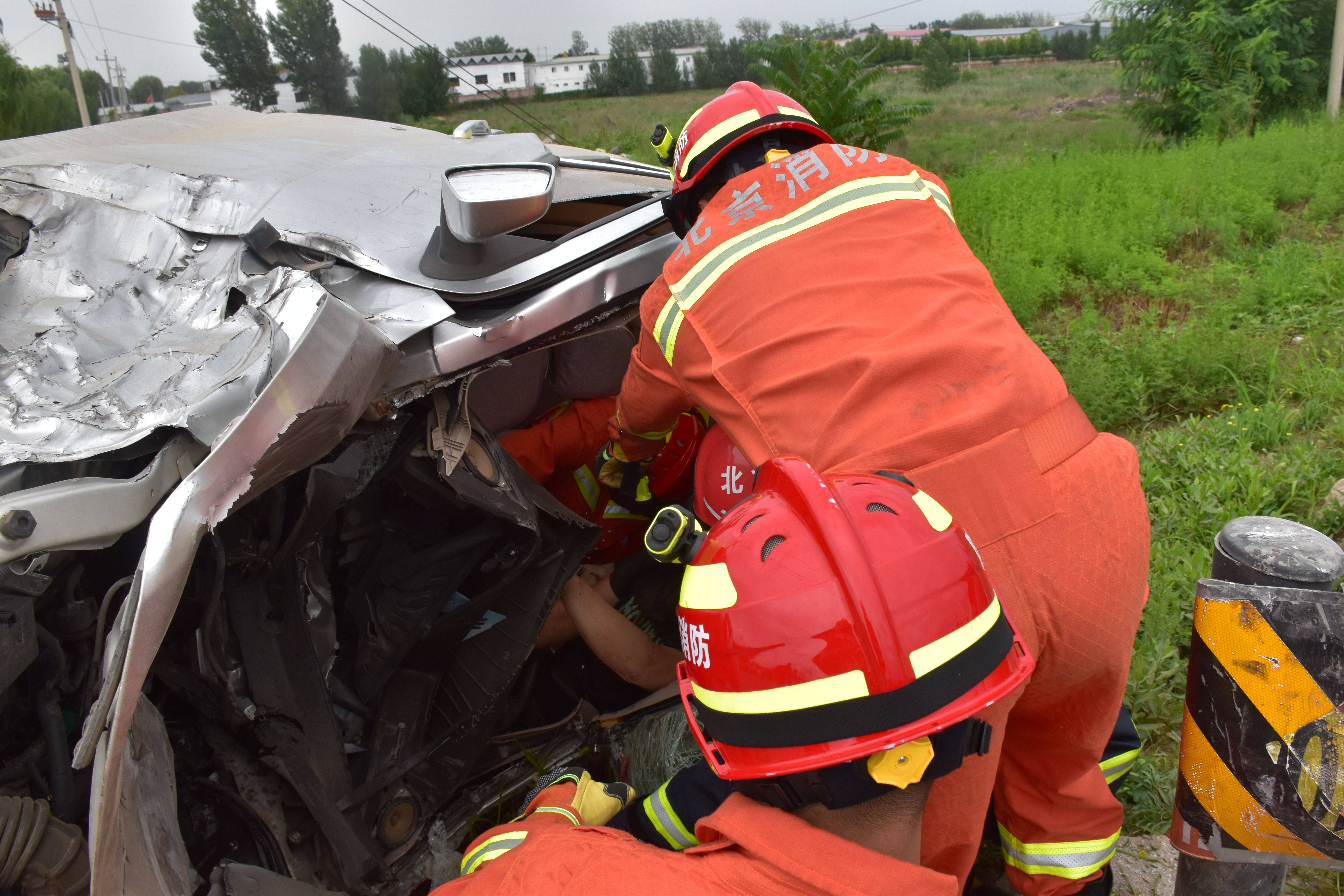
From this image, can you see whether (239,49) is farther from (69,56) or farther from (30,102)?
(30,102)

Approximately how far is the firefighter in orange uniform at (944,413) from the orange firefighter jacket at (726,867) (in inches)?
19.9

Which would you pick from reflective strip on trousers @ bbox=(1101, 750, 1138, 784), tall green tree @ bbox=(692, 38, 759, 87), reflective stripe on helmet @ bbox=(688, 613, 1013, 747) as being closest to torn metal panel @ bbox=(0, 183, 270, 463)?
reflective stripe on helmet @ bbox=(688, 613, 1013, 747)

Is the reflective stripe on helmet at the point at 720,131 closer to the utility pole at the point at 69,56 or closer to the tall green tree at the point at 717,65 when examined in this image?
the utility pole at the point at 69,56

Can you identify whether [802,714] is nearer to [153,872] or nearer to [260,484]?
[260,484]

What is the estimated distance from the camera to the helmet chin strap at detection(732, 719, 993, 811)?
122 cm

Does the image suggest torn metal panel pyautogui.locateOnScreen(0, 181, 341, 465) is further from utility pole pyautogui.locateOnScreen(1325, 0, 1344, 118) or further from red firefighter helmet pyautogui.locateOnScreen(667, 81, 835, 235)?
utility pole pyautogui.locateOnScreen(1325, 0, 1344, 118)

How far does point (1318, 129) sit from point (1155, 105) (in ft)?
20.6

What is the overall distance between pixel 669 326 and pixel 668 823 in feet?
3.48

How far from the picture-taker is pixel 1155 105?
13.2m

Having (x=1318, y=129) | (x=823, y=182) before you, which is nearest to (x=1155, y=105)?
(x=1318, y=129)

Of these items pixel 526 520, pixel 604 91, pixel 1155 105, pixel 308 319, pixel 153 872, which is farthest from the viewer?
pixel 604 91

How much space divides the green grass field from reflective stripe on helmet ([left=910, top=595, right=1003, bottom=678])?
1522 millimetres

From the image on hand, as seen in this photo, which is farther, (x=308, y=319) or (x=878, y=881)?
(x=308, y=319)

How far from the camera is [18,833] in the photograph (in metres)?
1.43
